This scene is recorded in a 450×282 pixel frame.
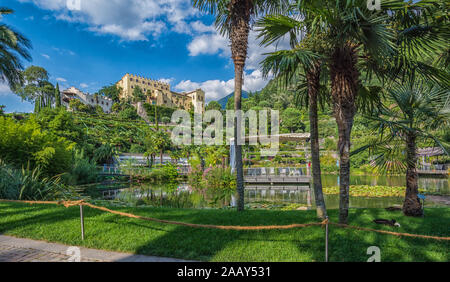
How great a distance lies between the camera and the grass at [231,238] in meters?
3.15

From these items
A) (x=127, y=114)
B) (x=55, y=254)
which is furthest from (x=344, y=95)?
(x=127, y=114)

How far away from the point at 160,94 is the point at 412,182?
268 ft

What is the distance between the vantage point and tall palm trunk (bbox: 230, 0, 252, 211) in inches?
235

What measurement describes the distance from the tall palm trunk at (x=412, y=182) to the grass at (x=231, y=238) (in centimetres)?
28

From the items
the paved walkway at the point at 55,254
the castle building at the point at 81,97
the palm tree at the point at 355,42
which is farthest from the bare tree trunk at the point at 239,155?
the castle building at the point at 81,97

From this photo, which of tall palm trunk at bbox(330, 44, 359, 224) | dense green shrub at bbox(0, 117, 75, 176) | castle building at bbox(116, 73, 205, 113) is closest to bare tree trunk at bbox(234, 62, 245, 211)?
tall palm trunk at bbox(330, 44, 359, 224)

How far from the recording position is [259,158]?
1188 inches

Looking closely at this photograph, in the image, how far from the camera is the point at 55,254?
3.23 metres

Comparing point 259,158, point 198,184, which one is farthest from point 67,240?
point 259,158

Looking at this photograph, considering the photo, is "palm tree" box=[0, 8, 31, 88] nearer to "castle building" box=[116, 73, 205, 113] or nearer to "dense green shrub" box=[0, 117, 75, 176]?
"dense green shrub" box=[0, 117, 75, 176]

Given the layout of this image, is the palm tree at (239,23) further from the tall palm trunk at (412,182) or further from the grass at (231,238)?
the tall palm trunk at (412,182)

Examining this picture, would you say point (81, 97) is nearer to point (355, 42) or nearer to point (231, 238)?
point (231, 238)
